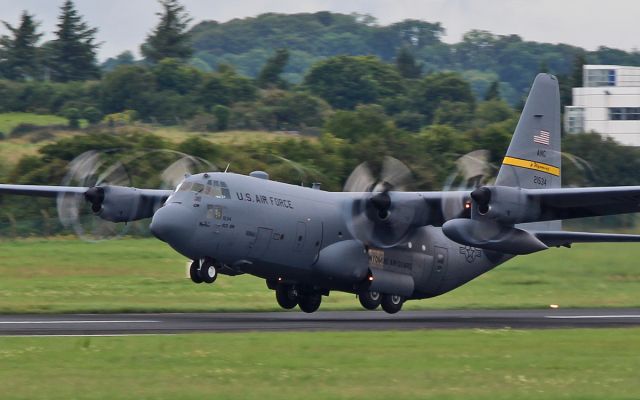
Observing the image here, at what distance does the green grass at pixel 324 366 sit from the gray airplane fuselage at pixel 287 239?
384cm

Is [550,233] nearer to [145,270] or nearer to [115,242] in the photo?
[145,270]

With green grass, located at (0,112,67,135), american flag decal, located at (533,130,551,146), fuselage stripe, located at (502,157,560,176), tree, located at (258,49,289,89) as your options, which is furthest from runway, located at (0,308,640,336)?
tree, located at (258,49,289,89)

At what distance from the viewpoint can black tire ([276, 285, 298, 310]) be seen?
2758cm

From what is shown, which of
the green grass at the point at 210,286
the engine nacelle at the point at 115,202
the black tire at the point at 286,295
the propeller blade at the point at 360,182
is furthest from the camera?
the green grass at the point at 210,286

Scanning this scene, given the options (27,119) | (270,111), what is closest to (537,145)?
(270,111)

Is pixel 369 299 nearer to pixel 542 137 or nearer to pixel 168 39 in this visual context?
pixel 542 137

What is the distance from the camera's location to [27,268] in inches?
1422

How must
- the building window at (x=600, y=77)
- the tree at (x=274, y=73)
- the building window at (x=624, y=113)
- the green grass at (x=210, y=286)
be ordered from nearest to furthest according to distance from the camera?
the green grass at (x=210, y=286), the building window at (x=624, y=113), the building window at (x=600, y=77), the tree at (x=274, y=73)

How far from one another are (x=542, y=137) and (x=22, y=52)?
96421mm

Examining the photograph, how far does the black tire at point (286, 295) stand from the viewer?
27578 mm

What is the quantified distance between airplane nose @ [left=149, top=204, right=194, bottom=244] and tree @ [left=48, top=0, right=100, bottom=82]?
309 ft

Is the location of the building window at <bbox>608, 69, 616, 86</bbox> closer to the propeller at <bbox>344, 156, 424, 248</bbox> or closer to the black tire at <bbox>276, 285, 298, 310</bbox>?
the propeller at <bbox>344, 156, 424, 248</bbox>

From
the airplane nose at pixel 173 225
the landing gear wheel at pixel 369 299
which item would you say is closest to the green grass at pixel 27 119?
the landing gear wheel at pixel 369 299

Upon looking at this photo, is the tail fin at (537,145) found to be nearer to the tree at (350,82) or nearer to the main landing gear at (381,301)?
the main landing gear at (381,301)
